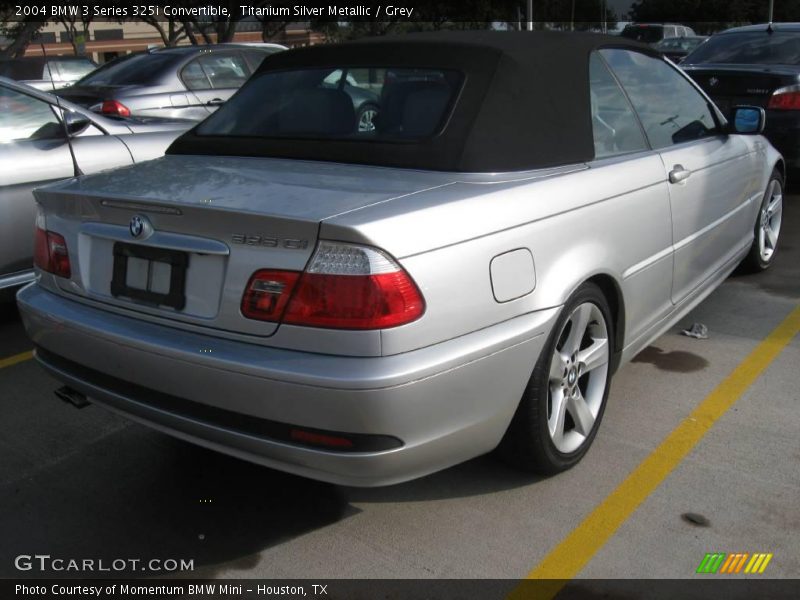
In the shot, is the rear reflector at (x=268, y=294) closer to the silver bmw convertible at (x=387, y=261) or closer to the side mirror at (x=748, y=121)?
the silver bmw convertible at (x=387, y=261)

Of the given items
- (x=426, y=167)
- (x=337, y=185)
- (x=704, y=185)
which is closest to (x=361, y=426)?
(x=337, y=185)

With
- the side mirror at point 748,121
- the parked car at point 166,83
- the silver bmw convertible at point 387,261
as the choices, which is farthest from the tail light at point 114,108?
the side mirror at point 748,121

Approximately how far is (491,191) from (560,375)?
751 millimetres

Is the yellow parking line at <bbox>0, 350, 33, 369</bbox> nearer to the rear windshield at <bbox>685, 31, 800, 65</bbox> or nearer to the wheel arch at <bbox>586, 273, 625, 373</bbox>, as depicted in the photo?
the wheel arch at <bbox>586, 273, 625, 373</bbox>

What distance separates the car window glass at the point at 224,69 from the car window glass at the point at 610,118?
665cm

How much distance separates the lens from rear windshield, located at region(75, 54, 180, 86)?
9336 mm

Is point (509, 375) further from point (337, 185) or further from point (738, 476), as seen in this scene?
point (738, 476)

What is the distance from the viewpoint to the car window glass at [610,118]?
Answer: 12.0ft

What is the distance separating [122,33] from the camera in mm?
60531

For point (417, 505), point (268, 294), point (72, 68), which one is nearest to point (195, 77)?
point (417, 505)

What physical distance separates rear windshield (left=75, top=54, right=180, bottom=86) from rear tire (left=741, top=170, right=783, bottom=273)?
625 centimetres

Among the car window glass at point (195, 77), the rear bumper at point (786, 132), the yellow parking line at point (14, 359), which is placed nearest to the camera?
the yellow parking line at point (14, 359)

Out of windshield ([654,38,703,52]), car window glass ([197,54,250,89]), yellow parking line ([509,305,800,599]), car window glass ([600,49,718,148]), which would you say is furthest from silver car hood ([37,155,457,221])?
windshield ([654,38,703,52])

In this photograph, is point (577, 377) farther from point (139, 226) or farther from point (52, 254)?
point (52, 254)
